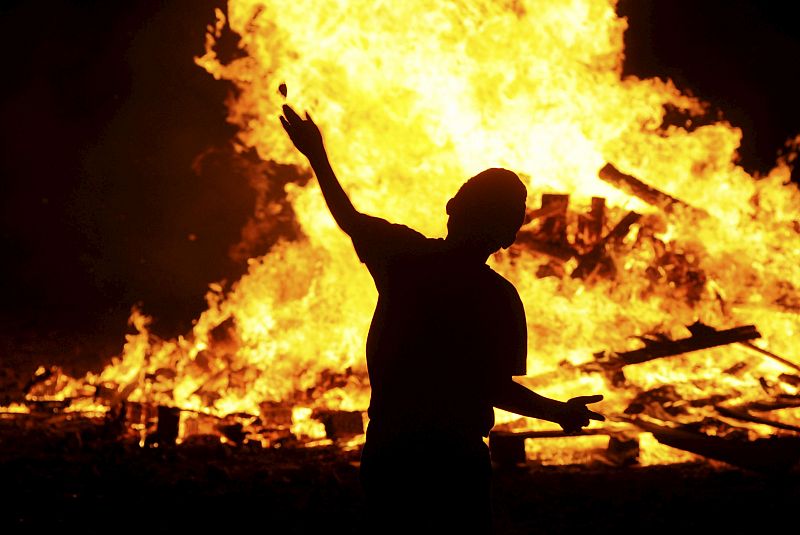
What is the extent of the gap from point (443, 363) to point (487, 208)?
52 cm

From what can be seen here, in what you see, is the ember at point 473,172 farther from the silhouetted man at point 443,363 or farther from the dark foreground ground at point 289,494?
the silhouetted man at point 443,363

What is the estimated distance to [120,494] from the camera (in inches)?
194

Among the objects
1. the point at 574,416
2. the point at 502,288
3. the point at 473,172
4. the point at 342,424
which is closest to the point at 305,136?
the point at 502,288

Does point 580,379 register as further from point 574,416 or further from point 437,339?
point 437,339

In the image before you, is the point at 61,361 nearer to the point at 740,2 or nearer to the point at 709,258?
the point at 709,258

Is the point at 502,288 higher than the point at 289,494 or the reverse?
higher

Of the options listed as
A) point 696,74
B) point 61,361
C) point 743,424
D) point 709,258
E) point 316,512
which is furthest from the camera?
point 696,74

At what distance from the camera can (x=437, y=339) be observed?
6.46 ft

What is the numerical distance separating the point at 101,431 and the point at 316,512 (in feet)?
10.7

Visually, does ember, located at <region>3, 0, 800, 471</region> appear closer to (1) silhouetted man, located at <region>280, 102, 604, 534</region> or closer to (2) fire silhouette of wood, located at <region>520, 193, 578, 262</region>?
(2) fire silhouette of wood, located at <region>520, 193, 578, 262</region>

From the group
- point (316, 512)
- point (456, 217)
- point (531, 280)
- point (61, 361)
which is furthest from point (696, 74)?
point (61, 361)

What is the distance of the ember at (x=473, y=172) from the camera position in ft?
24.1

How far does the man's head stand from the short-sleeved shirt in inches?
3.5

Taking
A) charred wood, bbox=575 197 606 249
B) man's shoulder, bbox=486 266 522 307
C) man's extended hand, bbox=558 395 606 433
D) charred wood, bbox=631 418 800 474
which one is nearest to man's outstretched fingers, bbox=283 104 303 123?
man's shoulder, bbox=486 266 522 307
